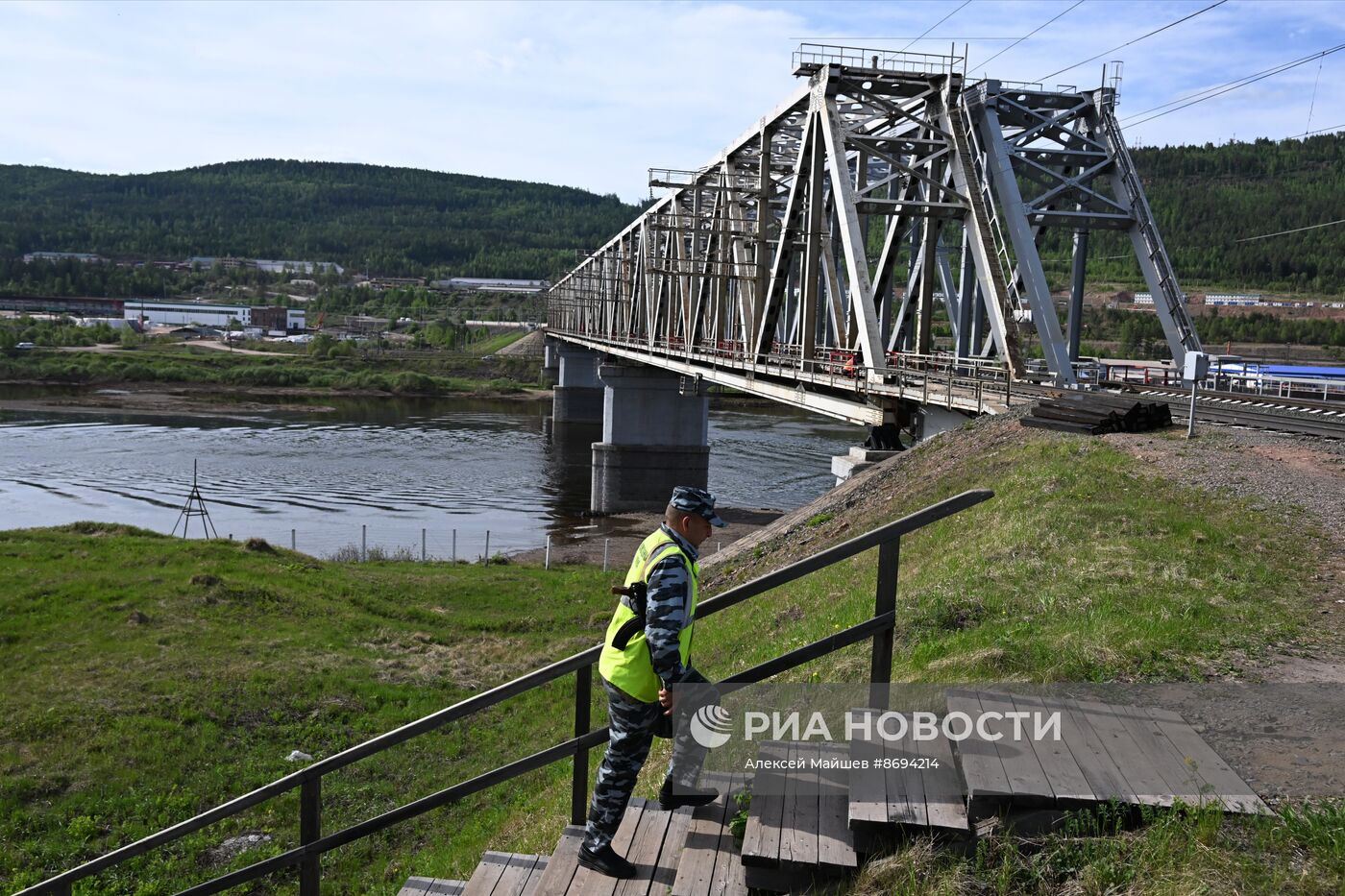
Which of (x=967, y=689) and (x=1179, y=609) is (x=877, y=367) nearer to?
(x=1179, y=609)

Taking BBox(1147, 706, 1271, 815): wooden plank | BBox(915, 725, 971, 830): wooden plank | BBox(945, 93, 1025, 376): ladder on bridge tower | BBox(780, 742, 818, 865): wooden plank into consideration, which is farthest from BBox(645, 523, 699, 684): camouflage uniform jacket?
BBox(945, 93, 1025, 376): ladder on bridge tower

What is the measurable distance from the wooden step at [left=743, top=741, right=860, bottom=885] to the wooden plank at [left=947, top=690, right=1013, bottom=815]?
0.57 m

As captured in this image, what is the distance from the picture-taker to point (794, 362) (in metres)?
29.2

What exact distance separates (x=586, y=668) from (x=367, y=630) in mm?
14549

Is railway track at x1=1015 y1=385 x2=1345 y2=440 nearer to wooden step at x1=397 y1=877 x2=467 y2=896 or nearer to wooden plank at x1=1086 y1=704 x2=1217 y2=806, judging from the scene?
wooden plank at x1=1086 y1=704 x2=1217 y2=806

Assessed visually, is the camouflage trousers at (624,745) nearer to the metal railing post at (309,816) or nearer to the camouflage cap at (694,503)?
the camouflage cap at (694,503)

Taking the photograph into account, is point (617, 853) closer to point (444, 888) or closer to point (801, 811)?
point (801, 811)

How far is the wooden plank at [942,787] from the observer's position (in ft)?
14.5

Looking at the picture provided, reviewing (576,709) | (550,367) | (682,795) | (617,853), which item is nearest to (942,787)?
(682,795)

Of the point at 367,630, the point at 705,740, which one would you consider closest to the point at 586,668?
the point at 705,740

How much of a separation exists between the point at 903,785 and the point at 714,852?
3.14ft

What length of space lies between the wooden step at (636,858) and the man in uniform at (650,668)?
2.7 inches

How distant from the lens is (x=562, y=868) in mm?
5246

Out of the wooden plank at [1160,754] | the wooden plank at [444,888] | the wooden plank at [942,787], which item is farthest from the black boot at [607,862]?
the wooden plank at [1160,754]
